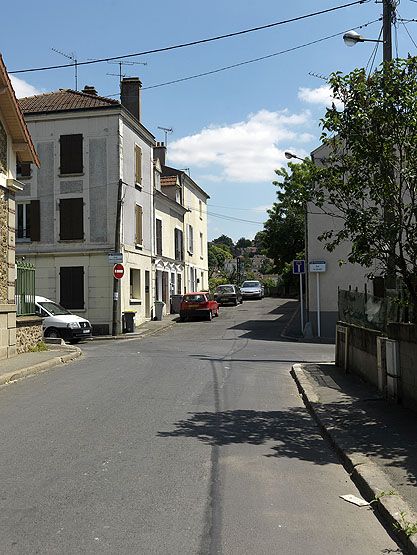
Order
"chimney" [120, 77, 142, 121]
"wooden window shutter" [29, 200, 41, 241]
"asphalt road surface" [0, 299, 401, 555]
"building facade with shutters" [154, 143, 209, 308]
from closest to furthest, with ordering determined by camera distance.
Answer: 1. "asphalt road surface" [0, 299, 401, 555]
2. "wooden window shutter" [29, 200, 41, 241]
3. "chimney" [120, 77, 142, 121]
4. "building facade with shutters" [154, 143, 209, 308]

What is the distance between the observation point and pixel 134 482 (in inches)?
227

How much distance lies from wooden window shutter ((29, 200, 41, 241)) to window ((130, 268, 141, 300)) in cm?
496

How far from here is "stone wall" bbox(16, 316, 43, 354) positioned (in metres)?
16.9

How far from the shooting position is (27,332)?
17500 millimetres

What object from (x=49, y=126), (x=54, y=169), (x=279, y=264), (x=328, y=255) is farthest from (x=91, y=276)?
(x=279, y=264)

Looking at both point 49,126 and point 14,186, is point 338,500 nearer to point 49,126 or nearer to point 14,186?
point 14,186

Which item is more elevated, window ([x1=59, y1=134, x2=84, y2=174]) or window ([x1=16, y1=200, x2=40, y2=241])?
window ([x1=59, y1=134, x2=84, y2=174])

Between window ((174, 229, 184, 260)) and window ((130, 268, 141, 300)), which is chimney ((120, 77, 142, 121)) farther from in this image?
window ((174, 229, 184, 260))

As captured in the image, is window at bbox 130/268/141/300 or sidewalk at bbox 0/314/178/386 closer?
sidewalk at bbox 0/314/178/386

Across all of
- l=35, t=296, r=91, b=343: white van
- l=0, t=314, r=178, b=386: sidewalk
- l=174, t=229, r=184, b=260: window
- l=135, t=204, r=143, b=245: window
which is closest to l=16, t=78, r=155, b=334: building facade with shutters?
l=135, t=204, r=143, b=245: window

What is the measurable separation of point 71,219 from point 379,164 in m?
22.4

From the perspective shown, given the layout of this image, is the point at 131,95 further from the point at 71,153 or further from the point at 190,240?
the point at 190,240

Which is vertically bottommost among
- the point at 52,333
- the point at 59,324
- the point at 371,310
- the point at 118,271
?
the point at 52,333

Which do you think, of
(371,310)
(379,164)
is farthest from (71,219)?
(379,164)
